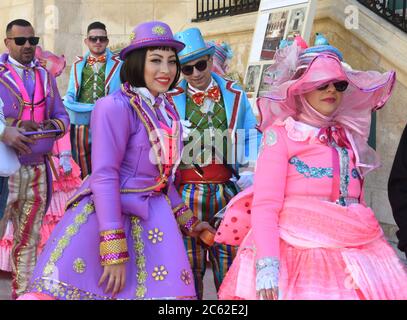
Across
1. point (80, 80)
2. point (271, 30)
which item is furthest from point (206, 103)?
point (271, 30)

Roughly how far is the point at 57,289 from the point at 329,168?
1308 millimetres

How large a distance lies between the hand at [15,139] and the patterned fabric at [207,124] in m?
1.21

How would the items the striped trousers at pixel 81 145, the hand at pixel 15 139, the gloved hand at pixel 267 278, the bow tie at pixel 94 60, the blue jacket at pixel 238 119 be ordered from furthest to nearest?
the bow tie at pixel 94 60 < the striped trousers at pixel 81 145 < the hand at pixel 15 139 < the blue jacket at pixel 238 119 < the gloved hand at pixel 267 278

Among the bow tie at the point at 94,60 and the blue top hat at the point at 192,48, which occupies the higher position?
the bow tie at the point at 94,60

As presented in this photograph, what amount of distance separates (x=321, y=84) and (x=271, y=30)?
4977 millimetres

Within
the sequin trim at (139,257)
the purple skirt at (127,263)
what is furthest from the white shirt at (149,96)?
the sequin trim at (139,257)

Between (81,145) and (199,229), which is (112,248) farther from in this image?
(81,145)

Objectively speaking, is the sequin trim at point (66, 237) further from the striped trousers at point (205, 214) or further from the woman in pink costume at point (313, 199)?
the striped trousers at point (205, 214)

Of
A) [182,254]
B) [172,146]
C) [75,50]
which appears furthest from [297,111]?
[75,50]

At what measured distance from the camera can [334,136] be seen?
3.30 meters

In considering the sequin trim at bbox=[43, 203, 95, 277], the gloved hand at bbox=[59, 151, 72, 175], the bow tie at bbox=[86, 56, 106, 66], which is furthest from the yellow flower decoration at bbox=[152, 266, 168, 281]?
the bow tie at bbox=[86, 56, 106, 66]

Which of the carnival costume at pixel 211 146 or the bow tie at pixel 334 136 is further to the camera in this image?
the carnival costume at pixel 211 146

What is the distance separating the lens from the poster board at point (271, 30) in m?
7.44

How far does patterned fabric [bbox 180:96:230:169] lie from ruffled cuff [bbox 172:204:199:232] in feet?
2.69
